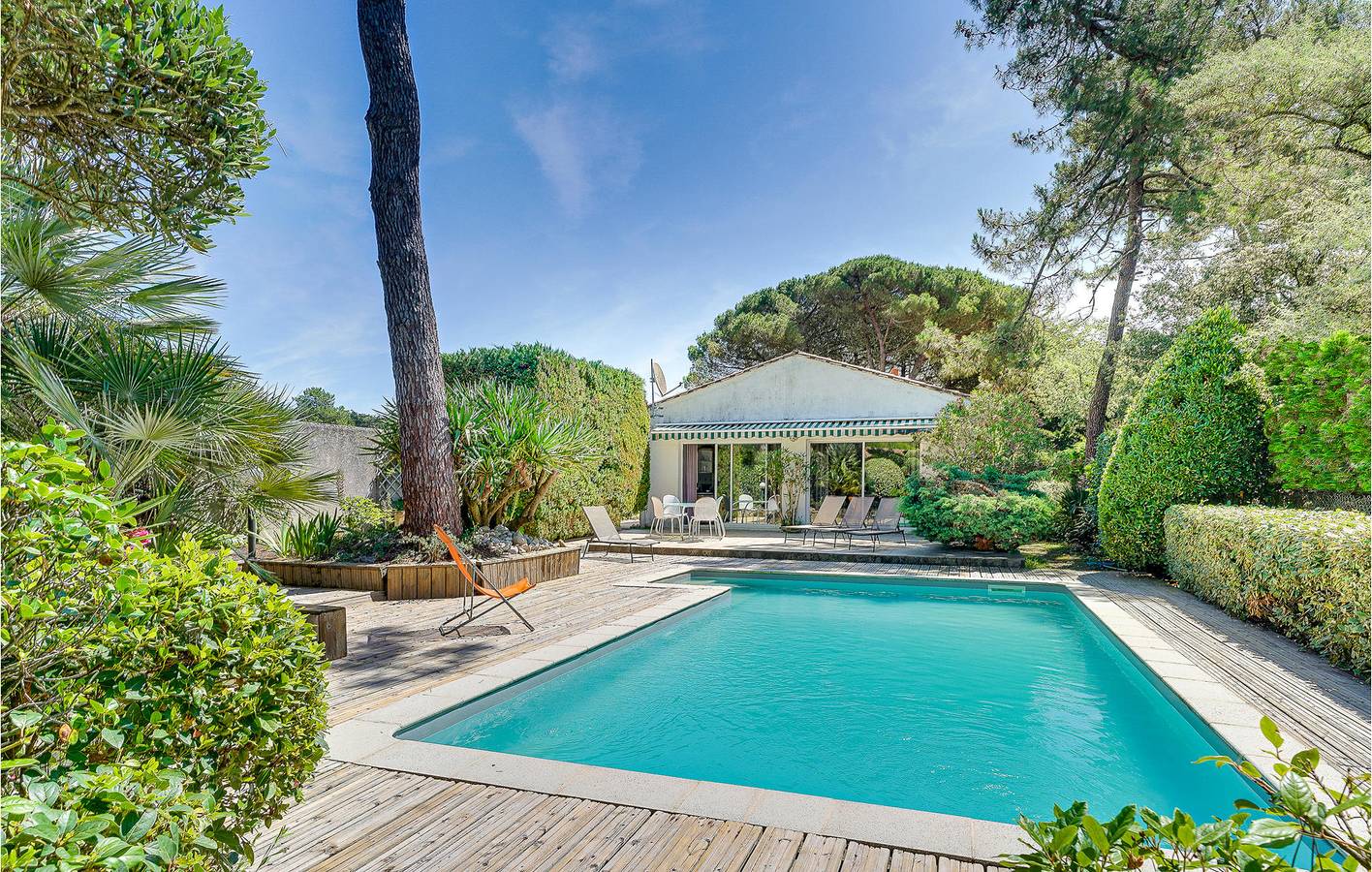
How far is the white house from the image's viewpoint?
2267 cm

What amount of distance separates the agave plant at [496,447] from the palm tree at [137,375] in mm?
4659

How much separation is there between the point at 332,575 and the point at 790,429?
594 inches

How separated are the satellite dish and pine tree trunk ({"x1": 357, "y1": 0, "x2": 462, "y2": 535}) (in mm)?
13699

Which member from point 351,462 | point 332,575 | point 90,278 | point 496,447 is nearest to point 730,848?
point 90,278

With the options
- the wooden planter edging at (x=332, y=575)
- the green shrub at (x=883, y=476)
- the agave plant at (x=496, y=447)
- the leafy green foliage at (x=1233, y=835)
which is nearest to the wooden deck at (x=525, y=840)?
the leafy green foliage at (x=1233, y=835)

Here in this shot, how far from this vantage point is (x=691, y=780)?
180 inches

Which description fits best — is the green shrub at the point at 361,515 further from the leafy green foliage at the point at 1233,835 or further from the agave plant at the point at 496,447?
the leafy green foliage at the point at 1233,835

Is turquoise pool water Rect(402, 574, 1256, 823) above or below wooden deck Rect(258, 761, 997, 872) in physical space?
below

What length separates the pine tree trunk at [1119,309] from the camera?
58.2ft

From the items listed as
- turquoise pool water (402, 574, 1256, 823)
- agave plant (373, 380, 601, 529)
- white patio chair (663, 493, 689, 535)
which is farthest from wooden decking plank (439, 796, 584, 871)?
white patio chair (663, 493, 689, 535)

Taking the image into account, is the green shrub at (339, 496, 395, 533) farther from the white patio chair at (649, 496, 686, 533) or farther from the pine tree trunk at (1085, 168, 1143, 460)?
the pine tree trunk at (1085, 168, 1143, 460)

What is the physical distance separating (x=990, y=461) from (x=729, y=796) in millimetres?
15746

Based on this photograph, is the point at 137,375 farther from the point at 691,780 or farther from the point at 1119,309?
the point at 1119,309

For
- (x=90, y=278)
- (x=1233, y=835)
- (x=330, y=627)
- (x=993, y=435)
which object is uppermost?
(x=90, y=278)
